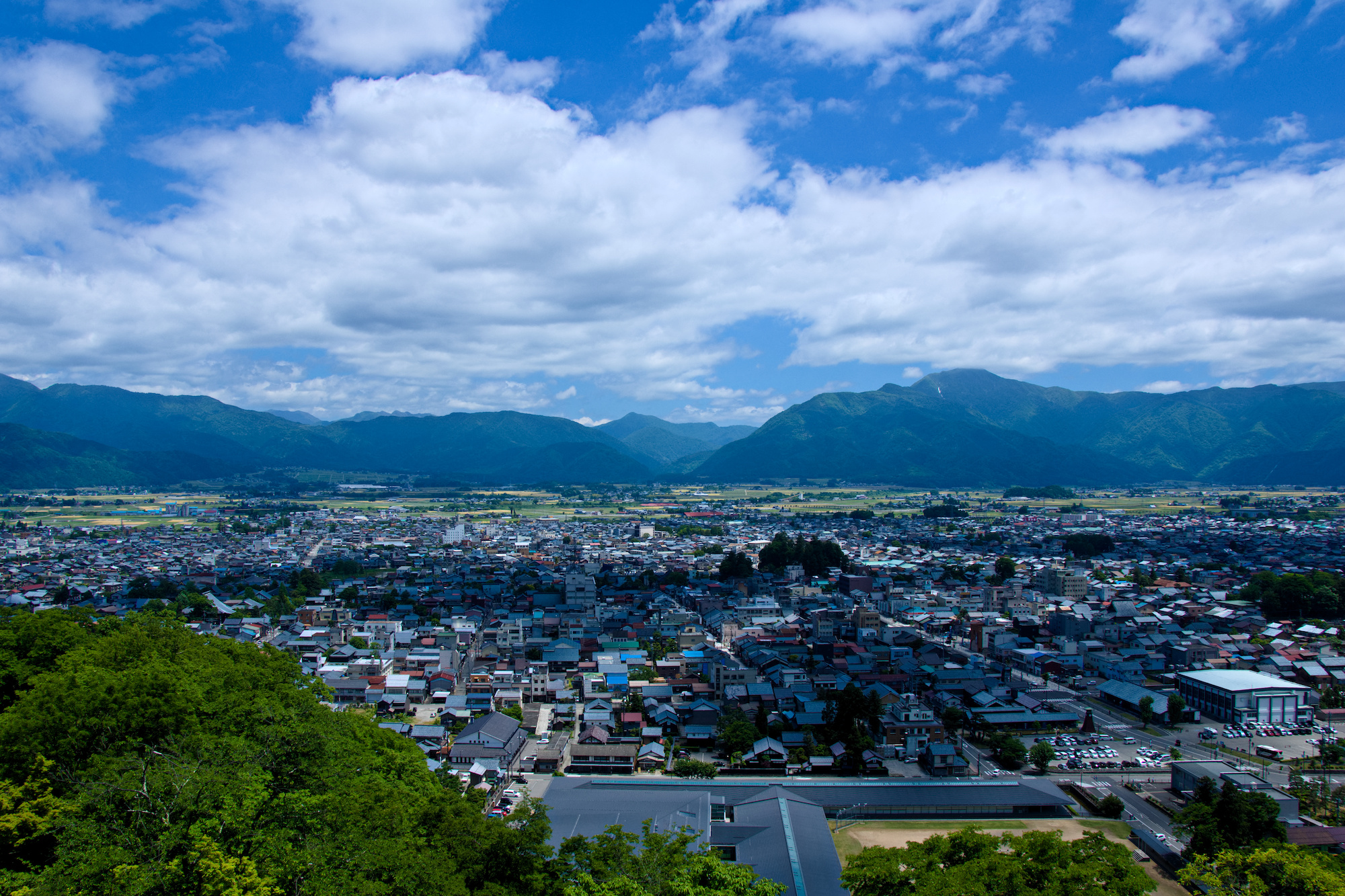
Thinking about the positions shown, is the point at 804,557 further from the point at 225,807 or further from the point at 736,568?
the point at 225,807

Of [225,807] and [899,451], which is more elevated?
[899,451]

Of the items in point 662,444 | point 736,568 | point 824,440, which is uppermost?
point 662,444

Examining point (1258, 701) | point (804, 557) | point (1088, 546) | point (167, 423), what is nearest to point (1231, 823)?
point (1258, 701)

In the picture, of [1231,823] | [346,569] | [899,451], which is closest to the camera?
[1231,823]

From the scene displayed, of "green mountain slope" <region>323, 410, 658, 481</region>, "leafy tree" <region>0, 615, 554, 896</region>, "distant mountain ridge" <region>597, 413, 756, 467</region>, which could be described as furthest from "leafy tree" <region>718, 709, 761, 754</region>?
"distant mountain ridge" <region>597, 413, 756, 467</region>

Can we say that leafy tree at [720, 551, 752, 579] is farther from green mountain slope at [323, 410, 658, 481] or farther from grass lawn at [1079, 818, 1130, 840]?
green mountain slope at [323, 410, 658, 481]

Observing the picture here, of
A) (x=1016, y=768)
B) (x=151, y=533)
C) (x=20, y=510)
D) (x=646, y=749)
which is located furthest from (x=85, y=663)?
(x=20, y=510)

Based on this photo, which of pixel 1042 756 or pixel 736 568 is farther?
pixel 736 568

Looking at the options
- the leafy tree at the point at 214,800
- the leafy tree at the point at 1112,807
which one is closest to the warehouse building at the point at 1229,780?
the leafy tree at the point at 1112,807
